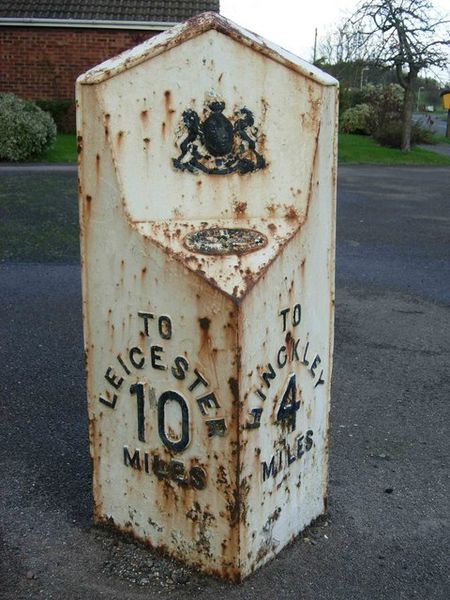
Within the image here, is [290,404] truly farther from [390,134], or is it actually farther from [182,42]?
[390,134]

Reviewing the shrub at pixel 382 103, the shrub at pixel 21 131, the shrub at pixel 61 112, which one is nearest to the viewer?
the shrub at pixel 21 131

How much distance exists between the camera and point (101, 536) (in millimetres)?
2902

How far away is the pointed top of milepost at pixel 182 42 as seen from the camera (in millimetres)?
2447

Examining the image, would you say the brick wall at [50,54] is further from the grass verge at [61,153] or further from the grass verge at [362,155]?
the grass verge at [61,153]

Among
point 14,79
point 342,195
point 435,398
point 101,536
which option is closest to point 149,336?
point 101,536

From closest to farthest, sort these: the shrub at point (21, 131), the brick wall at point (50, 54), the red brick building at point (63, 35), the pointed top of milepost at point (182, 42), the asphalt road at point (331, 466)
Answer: the pointed top of milepost at point (182, 42) < the asphalt road at point (331, 466) < the shrub at point (21, 131) < the red brick building at point (63, 35) < the brick wall at point (50, 54)

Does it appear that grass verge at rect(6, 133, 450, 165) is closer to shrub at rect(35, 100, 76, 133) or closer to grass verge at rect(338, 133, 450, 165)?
grass verge at rect(338, 133, 450, 165)

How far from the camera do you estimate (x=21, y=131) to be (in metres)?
14.2

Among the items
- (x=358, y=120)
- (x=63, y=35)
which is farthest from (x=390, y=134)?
(x=63, y=35)

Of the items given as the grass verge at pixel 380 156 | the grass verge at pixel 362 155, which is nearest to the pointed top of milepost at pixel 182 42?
the grass verge at pixel 362 155

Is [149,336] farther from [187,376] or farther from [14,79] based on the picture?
[14,79]

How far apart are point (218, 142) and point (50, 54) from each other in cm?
1838

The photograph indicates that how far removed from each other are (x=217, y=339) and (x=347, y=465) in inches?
57.1

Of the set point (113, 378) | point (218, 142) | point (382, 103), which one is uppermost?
point (382, 103)
